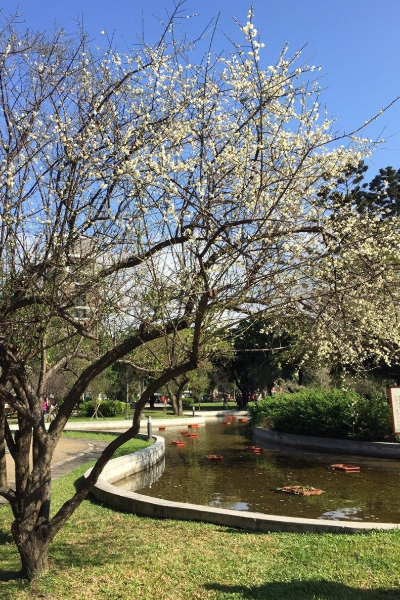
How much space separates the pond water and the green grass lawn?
10.0 feet

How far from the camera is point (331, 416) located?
20828mm

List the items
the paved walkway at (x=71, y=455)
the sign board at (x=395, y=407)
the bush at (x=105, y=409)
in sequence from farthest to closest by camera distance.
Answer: the bush at (x=105, y=409) → the paved walkway at (x=71, y=455) → the sign board at (x=395, y=407)

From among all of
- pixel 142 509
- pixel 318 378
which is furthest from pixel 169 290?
pixel 318 378

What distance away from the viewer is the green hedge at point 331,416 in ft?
61.6

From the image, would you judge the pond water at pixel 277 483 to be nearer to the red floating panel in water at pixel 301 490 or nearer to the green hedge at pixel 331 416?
the red floating panel in water at pixel 301 490

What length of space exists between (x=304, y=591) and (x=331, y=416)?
642 inches

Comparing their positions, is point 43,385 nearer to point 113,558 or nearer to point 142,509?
point 113,558

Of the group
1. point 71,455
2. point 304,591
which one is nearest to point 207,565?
point 304,591

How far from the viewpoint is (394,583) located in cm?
520

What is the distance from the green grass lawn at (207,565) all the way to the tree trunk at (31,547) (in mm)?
120

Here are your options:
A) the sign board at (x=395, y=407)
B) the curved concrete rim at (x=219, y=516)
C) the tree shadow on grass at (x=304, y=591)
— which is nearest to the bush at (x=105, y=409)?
the curved concrete rim at (x=219, y=516)

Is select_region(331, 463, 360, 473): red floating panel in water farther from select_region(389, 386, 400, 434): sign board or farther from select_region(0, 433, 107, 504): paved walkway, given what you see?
select_region(389, 386, 400, 434): sign board

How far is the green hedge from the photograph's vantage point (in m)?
18.8

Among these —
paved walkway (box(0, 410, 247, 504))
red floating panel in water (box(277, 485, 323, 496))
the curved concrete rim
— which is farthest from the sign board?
paved walkway (box(0, 410, 247, 504))
